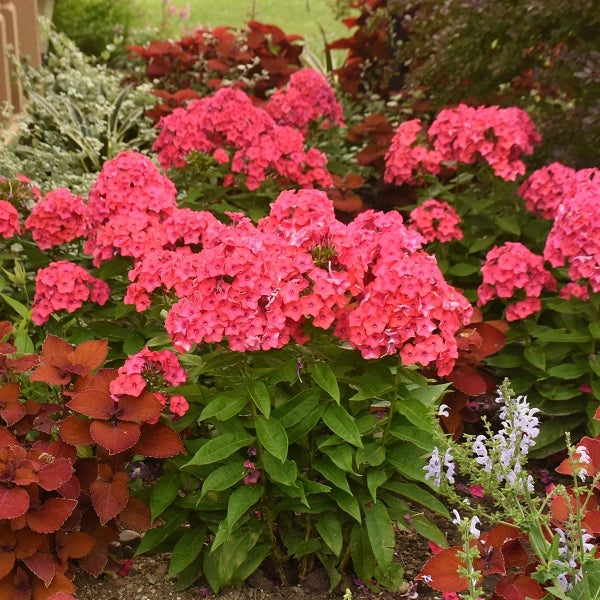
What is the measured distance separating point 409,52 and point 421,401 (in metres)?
3.04

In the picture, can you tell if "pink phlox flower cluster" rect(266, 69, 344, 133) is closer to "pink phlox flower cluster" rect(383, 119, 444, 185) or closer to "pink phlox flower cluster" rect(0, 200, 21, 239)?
"pink phlox flower cluster" rect(383, 119, 444, 185)

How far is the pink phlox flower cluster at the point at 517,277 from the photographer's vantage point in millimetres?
3641

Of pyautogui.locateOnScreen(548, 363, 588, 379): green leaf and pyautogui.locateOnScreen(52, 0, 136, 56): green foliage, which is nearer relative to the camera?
pyautogui.locateOnScreen(548, 363, 588, 379): green leaf

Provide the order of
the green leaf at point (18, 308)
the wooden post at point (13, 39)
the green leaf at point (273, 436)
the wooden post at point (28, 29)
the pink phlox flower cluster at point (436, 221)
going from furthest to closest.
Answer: the wooden post at point (28, 29), the wooden post at point (13, 39), the pink phlox flower cluster at point (436, 221), the green leaf at point (18, 308), the green leaf at point (273, 436)

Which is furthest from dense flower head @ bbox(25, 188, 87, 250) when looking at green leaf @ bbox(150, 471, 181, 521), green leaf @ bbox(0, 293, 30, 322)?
green leaf @ bbox(150, 471, 181, 521)

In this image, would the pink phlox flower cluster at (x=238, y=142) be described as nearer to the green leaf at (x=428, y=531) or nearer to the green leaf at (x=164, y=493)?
the green leaf at (x=164, y=493)

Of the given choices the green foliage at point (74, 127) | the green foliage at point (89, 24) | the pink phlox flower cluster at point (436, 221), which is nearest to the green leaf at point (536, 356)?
the pink phlox flower cluster at point (436, 221)

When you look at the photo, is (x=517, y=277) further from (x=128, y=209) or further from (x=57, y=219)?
(x=57, y=219)

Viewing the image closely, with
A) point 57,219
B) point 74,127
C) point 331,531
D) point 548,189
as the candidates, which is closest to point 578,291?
point 548,189

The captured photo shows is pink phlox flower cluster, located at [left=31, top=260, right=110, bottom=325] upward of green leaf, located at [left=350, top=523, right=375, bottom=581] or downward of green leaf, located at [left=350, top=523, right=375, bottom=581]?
upward

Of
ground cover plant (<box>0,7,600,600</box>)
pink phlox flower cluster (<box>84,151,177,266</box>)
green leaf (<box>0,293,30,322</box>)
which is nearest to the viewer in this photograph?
ground cover plant (<box>0,7,600,600</box>)

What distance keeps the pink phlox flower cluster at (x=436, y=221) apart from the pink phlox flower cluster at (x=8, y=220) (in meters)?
1.58

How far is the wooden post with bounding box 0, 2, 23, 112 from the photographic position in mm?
6969

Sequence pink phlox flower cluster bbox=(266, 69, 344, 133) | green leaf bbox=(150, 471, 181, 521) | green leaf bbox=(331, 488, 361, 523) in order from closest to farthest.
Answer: green leaf bbox=(331, 488, 361, 523)
green leaf bbox=(150, 471, 181, 521)
pink phlox flower cluster bbox=(266, 69, 344, 133)
